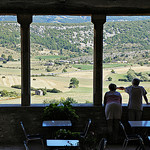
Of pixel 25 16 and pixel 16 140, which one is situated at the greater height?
pixel 25 16

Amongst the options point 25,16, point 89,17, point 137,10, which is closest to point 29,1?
point 25,16

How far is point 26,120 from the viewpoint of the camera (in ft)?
26.9

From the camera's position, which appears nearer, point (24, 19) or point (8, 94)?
point (24, 19)

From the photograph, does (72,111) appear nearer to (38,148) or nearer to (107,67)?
(38,148)

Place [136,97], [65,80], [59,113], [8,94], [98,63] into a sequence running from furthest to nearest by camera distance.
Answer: [65,80] → [8,94] → [98,63] → [136,97] → [59,113]

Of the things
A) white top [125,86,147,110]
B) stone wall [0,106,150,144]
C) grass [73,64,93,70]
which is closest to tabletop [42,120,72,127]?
stone wall [0,106,150,144]

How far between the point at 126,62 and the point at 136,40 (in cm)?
67

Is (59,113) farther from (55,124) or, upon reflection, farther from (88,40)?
(88,40)

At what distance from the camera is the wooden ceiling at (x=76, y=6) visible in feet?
23.8

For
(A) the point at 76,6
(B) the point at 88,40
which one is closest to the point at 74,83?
(B) the point at 88,40

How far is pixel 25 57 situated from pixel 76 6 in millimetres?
1806

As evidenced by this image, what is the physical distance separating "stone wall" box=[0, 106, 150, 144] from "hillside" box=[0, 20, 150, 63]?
1482 mm

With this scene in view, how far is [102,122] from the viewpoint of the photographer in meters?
8.32

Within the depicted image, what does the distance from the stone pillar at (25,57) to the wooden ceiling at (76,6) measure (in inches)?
10.3
